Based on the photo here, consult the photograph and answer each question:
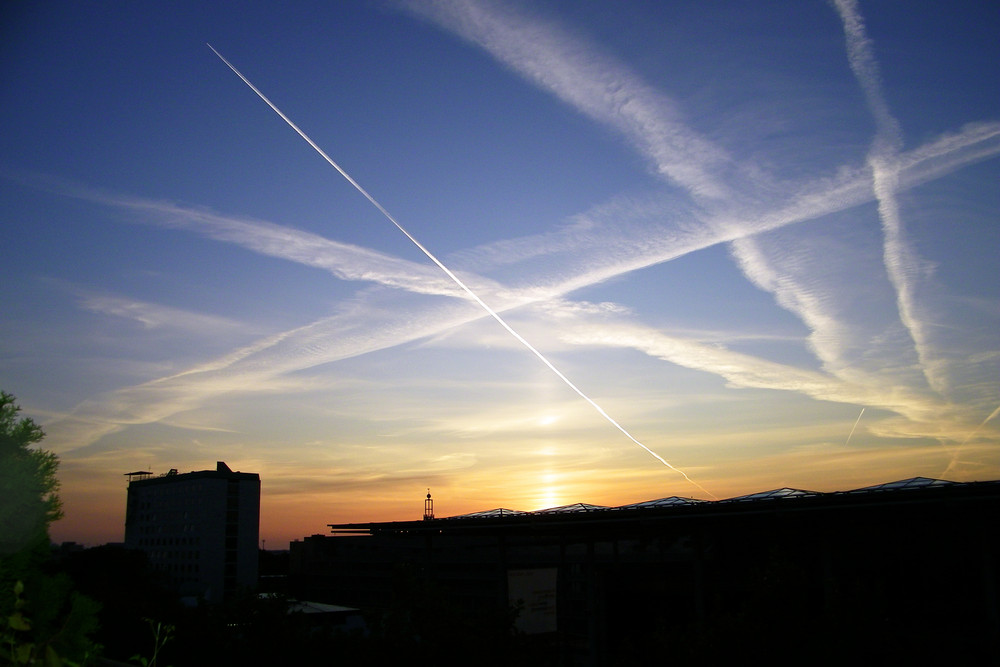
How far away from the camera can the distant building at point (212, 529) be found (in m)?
124

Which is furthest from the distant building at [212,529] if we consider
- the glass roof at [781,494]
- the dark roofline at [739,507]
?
the glass roof at [781,494]

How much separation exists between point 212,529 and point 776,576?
5104 inches

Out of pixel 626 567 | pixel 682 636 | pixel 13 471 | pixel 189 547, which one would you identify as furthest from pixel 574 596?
pixel 189 547

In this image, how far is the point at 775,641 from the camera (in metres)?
9.79

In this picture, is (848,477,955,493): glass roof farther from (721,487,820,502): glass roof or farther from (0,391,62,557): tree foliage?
(0,391,62,557): tree foliage

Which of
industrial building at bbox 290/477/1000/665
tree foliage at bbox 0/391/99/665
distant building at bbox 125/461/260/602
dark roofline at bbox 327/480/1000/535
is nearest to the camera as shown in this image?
tree foliage at bbox 0/391/99/665

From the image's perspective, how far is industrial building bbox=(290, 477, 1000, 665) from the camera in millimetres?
9680

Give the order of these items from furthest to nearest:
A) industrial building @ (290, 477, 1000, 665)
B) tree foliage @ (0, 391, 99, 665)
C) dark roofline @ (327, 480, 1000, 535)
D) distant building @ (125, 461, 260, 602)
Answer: distant building @ (125, 461, 260, 602), dark roofline @ (327, 480, 1000, 535), industrial building @ (290, 477, 1000, 665), tree foliage @ (0, 391, 99, 665)

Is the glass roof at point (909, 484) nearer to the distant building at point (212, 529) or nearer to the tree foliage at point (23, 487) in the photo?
the tree foliage at point (23, 487)

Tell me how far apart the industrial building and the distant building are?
94888mm

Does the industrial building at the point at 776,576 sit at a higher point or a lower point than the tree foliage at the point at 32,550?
lower

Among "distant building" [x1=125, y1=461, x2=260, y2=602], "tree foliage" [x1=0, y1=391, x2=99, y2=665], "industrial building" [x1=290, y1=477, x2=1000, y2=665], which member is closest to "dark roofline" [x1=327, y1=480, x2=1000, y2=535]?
"industrial building" [x1=290, y1=477, x2=1000, y2=665]

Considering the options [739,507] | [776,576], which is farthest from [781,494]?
[776,576]

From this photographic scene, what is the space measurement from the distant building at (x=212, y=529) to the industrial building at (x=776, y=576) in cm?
9489
